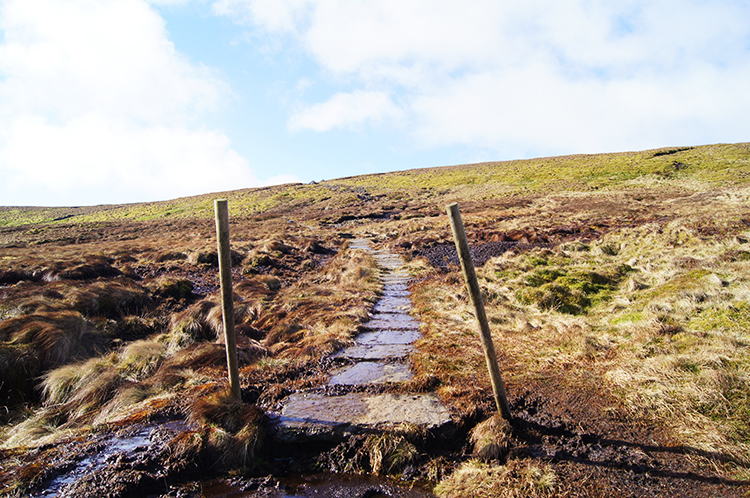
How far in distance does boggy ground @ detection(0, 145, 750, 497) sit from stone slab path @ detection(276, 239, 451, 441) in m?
0.20

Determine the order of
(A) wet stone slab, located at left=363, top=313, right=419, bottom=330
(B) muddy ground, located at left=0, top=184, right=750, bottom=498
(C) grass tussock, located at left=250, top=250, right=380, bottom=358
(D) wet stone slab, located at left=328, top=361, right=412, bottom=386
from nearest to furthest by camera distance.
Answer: (B) muddy ground, located at left=0, top=184, right=750, bottom=498 < (D) wet stone slab, located at left=328, top=361, right=412, bottom=386 < (C) grass tussock, located at left=250, top=250, right=380, bottom=358 < (A) wet stone slab, located at left=363, top=313, right=419, bottom=330

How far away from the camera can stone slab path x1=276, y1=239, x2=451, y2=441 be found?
17.4ft

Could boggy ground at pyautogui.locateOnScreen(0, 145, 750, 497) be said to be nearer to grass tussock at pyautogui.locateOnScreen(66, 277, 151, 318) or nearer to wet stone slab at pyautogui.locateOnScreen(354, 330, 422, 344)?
grass tussock at pyautogui.locateOnScreen(66, 277, 151, 318)

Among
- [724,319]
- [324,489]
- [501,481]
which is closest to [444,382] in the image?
[501,481]

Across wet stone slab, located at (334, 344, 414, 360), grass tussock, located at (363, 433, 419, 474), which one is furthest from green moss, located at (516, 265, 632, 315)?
grass tussock, located at (363, 433, 419, 474)

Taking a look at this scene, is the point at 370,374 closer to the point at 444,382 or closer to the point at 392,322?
the point at 444,382

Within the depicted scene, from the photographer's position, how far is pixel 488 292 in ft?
37.8

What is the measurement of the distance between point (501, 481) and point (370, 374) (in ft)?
11.0

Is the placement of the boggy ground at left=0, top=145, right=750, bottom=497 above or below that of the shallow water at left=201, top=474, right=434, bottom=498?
above

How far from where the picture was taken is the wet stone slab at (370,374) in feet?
22.4

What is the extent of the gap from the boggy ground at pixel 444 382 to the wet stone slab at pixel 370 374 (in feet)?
1.27

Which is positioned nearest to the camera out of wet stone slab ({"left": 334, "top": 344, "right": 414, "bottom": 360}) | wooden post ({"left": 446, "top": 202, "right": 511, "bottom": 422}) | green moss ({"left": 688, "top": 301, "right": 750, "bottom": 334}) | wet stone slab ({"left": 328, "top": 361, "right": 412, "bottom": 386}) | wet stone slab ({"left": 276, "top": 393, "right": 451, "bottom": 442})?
wooden post ({"left": 446, "top": 202, "right": 511, "bottom": 422})

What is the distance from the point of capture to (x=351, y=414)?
5633mm

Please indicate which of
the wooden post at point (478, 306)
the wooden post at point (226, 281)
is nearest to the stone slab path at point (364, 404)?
the wooden post at point (478, 306)
